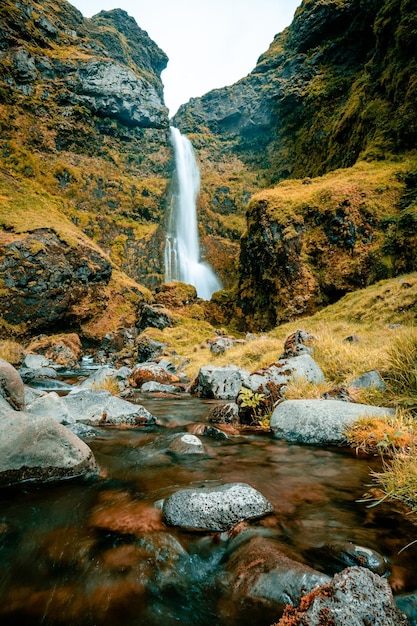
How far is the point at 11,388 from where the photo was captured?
4.79 meters

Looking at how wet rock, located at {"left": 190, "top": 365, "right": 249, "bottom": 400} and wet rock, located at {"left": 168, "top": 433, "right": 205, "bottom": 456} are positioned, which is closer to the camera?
wet rock, located at {"left": 168, "top": 433, "right": 205, "bottom": 456}

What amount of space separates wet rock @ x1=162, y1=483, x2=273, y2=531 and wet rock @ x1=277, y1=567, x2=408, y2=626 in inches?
43.5

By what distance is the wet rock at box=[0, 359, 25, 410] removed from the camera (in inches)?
185

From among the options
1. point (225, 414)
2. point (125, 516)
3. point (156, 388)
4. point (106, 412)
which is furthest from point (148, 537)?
point (156, 388)

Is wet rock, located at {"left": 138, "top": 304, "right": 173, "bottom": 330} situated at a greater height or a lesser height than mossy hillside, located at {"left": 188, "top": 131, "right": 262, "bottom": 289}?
lesser

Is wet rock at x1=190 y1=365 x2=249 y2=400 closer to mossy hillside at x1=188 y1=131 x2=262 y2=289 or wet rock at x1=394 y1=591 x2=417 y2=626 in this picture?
wet rock at x1=394 y1=591 x2=417 y2=626

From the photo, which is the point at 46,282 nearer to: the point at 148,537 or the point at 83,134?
the point at 148,537

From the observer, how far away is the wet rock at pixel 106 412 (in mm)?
6520

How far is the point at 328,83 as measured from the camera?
44406mm

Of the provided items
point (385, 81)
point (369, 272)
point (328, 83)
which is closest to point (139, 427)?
point (369, 272)

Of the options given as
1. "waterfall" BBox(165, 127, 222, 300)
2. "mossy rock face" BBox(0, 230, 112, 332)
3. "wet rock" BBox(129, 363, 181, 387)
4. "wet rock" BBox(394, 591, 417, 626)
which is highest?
"waterfall" BBox(165, 127, 222, 300)

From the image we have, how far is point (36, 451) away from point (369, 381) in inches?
204

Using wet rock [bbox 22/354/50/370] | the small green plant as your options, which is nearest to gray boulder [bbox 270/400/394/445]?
the small green plant

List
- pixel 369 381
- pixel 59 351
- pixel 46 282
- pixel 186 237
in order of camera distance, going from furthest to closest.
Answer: pixel 186 237, pixel 46 282, pixel 59 351, pixel 369 381
